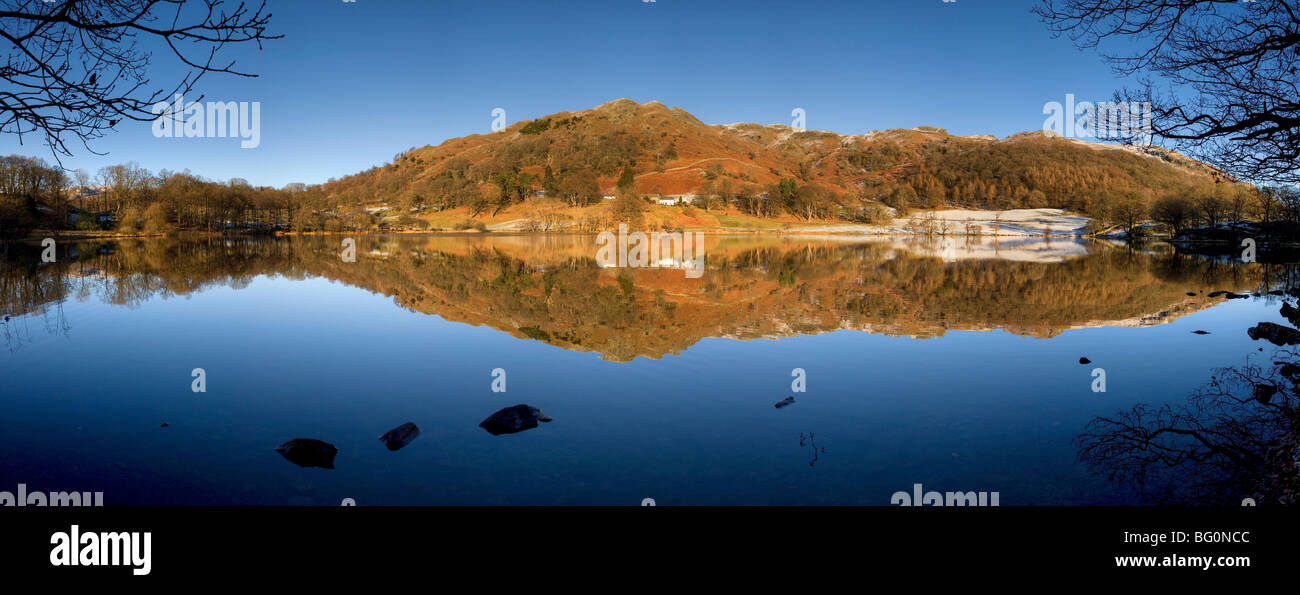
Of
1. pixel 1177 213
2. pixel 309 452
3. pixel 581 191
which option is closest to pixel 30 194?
pixel 581 191

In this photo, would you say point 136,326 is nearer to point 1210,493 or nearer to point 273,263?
point 1210,493

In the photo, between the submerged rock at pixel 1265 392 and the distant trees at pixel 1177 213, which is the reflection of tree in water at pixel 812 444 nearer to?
the submerged rock at pixel 1265 392

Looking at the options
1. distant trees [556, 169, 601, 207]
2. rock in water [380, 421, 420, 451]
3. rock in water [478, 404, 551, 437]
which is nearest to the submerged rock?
rock in water [478, 404, 551, 437]

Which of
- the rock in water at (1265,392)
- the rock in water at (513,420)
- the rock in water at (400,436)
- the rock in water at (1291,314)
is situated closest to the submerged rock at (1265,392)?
the rock in water at (1265,392)

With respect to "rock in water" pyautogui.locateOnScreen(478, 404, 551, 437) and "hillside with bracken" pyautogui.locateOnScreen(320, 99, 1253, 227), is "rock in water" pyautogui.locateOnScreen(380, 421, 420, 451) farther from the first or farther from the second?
"hillside with bracken" pyautogui.locateOnScreen(320, 99, 1253, 227)

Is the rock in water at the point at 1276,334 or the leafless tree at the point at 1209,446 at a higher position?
the rock in water at the point at 1276,334

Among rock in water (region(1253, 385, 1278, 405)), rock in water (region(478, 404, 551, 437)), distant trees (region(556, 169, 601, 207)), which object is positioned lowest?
rock in water (region(478, 404, 551, 437))
